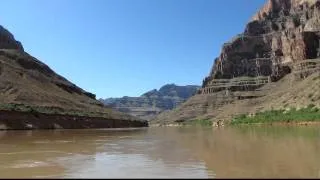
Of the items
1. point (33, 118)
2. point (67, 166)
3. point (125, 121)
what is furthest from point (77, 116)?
point (67, 166)

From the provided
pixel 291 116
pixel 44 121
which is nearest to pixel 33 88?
pixel 44 121

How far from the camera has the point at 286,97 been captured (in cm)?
15062

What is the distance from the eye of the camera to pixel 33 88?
131875mm

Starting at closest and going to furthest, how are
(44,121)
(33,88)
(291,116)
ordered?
(44,121) → (291,116) → (33,88)

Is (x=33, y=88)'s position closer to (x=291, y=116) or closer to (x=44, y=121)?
(x=44, y=121)

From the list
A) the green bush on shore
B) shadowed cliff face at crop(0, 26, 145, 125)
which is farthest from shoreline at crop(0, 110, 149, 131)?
→ the green bush on shore

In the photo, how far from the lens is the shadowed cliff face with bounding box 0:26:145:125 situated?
117 metres

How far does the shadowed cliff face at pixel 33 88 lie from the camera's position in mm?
116688

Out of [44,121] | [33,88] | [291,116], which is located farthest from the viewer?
[33,88]

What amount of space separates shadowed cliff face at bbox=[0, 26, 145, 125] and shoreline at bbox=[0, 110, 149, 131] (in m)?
2.32

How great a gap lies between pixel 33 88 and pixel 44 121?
25520 millimetres

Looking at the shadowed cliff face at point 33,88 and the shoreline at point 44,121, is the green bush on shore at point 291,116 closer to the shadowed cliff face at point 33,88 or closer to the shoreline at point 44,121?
the shoreline at point 44,121

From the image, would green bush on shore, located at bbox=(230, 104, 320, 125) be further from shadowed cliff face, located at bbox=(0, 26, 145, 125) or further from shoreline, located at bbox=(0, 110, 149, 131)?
shadowed cliff face, located at bbox=(0, 26, 145, 125)

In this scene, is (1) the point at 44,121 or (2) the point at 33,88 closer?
(1) the point at 44,121
